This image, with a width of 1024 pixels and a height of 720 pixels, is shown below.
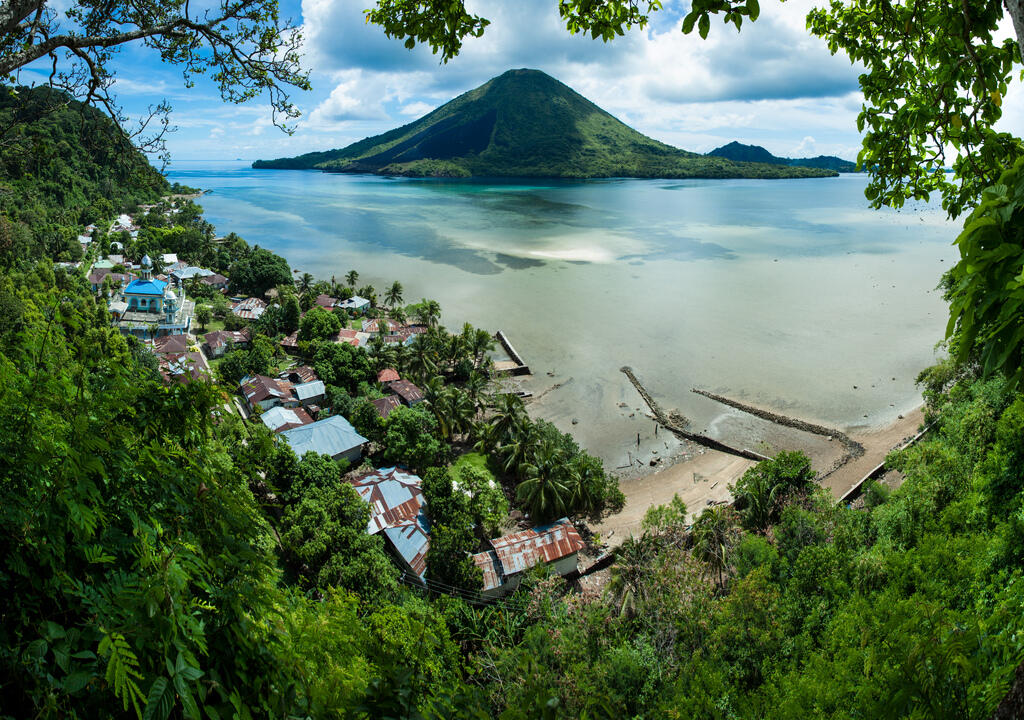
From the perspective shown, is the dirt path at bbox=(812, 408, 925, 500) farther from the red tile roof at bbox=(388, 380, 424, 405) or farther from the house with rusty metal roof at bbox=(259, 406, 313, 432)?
the house with rusty metal roof at bbox=(259, 406, 313, 432)

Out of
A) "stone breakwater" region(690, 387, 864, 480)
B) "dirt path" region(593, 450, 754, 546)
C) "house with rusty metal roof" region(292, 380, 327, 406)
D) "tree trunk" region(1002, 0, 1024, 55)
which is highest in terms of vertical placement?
"tree trunk" region(1002, 0, 1024, 55)

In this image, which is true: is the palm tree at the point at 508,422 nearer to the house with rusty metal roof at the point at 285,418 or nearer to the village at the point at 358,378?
the village at the point at 358,378

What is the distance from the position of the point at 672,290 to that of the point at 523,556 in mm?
31887

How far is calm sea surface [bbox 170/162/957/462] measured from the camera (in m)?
25.9

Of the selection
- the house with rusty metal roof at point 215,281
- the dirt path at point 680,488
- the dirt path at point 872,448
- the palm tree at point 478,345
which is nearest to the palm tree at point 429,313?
the palm tree at point 478,345

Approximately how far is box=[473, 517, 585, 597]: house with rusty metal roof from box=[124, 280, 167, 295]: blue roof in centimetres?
3471

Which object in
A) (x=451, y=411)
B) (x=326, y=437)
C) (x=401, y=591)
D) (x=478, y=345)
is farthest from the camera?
(x=478, y=345)

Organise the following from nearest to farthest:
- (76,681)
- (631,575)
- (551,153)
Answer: (76,681) → (631,575) → (551,153)

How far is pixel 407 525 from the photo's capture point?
16219 millimetres

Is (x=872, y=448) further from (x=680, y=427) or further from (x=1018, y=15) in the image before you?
(x=1018, y=15)

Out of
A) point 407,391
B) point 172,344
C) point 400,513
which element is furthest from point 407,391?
point 172,344

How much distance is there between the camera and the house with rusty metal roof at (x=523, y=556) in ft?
47.9

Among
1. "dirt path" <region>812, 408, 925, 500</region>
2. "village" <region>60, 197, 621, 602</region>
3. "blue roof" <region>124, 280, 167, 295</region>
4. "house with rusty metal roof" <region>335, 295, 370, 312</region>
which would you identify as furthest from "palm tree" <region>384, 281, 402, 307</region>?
"dirt path" <region>812, 408, 925, 500</region>

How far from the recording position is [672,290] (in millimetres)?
41625
